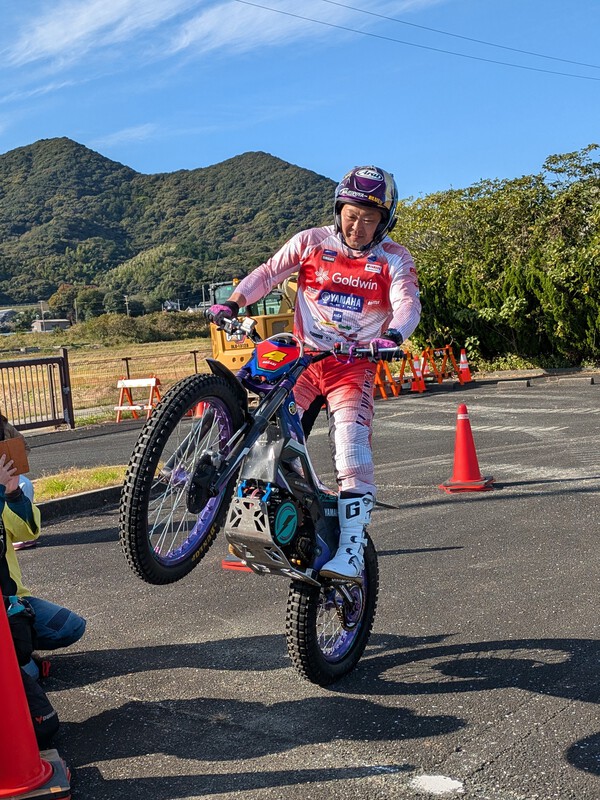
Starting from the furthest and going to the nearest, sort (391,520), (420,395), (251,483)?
1. (420,395)
2. (391,520)
3. (251,483)

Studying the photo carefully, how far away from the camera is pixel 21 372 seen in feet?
60.3

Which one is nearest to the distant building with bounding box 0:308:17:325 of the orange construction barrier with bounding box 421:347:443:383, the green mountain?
the green mountain

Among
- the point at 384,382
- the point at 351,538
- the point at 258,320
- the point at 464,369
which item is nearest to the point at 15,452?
the point at 351,538

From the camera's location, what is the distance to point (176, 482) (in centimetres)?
423

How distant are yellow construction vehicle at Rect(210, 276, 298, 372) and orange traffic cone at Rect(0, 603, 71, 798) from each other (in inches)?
730

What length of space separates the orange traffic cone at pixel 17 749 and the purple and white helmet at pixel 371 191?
2.56m

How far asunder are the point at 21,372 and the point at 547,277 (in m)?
12.6

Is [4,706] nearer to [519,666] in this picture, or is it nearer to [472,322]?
[519,666]

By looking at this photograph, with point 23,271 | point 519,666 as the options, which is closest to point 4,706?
point 519,666

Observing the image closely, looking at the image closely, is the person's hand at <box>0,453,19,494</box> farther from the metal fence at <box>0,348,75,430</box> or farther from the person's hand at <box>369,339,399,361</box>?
the metal fence at <box>0,348,75,430</box>

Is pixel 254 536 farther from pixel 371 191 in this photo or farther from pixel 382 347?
pixel 371 191

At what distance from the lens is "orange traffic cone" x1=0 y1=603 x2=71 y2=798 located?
3.41 metres

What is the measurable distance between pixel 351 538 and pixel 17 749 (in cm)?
182

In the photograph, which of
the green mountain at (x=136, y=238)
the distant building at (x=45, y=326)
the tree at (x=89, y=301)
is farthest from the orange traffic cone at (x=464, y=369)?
the green mountain at (x=136, y=238)
